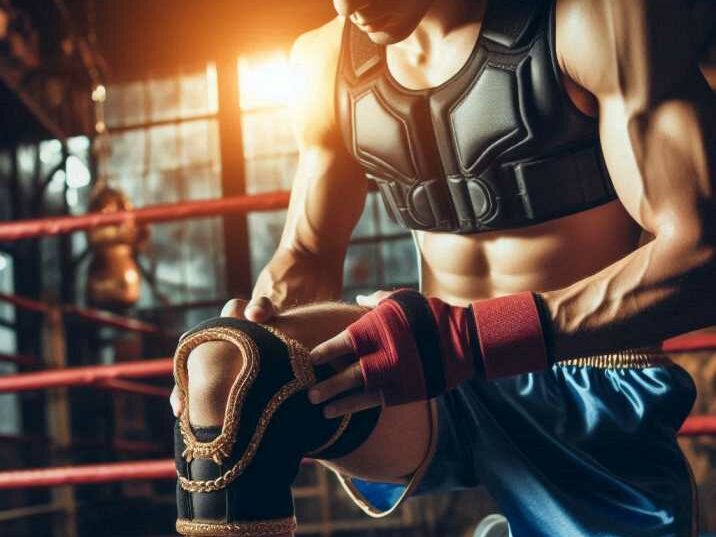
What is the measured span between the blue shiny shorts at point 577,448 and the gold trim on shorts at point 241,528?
261 millimetres

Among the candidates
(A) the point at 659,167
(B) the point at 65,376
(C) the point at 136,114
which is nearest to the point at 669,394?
(A) the point at 659,167

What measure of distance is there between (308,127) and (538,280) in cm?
36

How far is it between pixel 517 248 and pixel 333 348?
320 mm

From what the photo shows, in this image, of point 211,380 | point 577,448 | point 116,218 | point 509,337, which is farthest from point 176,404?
point 116,218

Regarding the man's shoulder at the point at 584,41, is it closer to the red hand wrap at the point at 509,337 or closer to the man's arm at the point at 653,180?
the man's arm at the point at 653,180

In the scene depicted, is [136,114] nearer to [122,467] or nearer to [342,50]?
[122,467]

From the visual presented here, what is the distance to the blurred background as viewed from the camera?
4.75 metres

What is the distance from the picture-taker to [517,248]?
3.48ft

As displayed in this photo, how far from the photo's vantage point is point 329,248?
1.22m

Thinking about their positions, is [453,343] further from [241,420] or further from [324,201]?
[324,201]

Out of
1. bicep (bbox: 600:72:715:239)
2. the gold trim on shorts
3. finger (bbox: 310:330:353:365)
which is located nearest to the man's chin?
bicep (bbox: 600:72:715:239)

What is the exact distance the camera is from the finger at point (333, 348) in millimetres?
826

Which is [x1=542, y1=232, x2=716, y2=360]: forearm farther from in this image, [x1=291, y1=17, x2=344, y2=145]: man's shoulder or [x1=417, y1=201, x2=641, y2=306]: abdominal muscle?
[x1=291, y1=17, x2=344, y2=145]: man's shoulder

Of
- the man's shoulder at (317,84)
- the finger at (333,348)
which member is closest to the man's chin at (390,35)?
the man's shoulder at (317,84)
